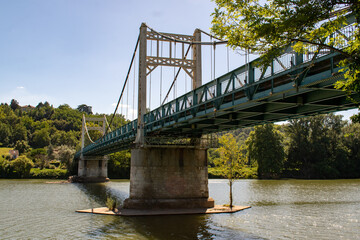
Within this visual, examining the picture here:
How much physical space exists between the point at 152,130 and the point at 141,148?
1.80m

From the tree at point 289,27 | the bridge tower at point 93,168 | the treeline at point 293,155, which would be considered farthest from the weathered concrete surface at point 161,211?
the treeline at point 293,155

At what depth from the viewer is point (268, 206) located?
86.5 feet

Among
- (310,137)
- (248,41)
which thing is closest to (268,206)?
(248,41)

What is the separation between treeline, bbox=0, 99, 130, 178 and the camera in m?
72.4

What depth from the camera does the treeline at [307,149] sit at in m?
69.5

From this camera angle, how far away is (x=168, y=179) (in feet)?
82.6

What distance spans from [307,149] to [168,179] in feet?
181

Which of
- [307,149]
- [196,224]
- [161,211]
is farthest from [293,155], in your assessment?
[196,224]

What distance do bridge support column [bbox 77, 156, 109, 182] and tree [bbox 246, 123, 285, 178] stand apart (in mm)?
31518

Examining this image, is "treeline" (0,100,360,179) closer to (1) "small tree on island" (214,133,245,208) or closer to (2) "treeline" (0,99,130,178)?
(2) "treeline" (0,99,130,178)

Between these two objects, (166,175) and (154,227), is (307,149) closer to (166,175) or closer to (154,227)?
(166,175)

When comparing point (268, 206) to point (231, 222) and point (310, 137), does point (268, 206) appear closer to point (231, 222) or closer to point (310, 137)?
point (231, 222)

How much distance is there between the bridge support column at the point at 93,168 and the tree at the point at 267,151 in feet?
103

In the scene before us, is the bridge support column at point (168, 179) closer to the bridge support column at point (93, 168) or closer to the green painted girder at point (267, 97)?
the green painted girder at point (267, 97)
